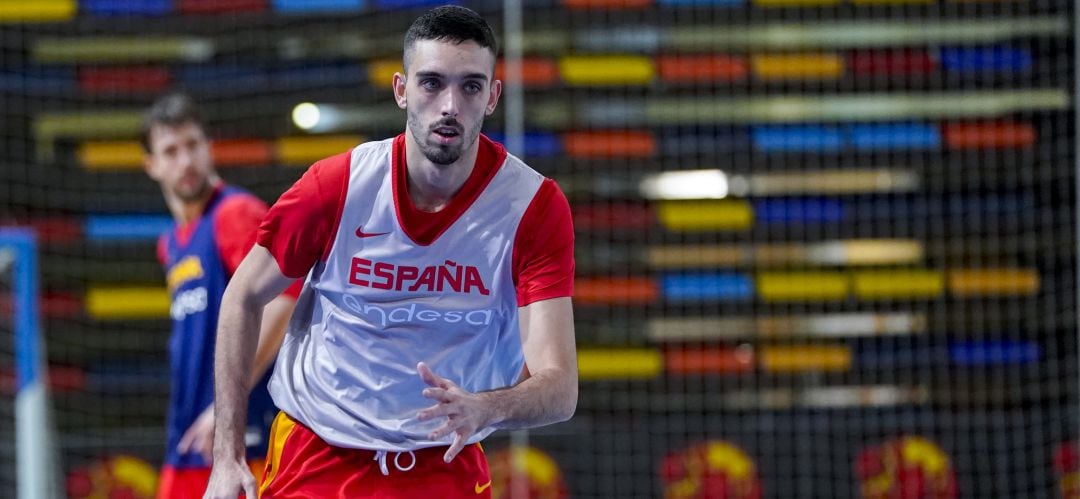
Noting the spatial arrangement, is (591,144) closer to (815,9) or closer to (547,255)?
(815,9)

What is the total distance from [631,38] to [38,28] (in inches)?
134

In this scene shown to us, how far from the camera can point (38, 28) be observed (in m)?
8.11

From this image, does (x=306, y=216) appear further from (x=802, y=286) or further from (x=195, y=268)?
(x=802, y=286)

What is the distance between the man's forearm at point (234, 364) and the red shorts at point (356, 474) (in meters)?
0.16

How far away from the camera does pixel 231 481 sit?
2.78m

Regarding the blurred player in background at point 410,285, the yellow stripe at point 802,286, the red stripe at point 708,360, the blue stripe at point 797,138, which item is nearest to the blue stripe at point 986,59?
the blue stripe at point 797,138

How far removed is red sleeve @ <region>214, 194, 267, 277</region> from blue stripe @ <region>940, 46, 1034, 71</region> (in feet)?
16.6

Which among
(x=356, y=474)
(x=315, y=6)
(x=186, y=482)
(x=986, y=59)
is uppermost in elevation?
(x=315, y=6)

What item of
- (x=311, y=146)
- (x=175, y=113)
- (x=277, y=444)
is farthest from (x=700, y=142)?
(x=277, y=444)

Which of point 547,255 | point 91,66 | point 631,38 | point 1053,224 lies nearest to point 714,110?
point 631,38

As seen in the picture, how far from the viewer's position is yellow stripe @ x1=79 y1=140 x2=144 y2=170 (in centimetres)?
825

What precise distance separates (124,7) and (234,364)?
5919 millimetres

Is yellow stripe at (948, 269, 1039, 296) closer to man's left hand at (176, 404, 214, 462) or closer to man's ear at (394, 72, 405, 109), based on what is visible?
man's left hand at (176, 404, 214, 462)

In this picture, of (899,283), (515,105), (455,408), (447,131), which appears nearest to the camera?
(455,408)
